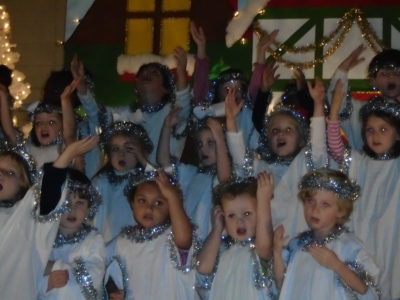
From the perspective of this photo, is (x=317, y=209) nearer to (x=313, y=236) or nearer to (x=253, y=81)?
(x=313, y=236)

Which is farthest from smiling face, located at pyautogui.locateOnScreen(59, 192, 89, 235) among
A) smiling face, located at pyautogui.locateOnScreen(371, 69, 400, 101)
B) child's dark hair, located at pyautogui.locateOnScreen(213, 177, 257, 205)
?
smiling face, located at pyautogui.locateOnScreen(371, 69, 400, 101)

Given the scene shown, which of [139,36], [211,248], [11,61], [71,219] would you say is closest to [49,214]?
[71,219]

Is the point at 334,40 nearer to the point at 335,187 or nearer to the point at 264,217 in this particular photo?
the point at 335,187

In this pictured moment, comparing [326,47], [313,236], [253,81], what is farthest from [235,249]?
[326,47]

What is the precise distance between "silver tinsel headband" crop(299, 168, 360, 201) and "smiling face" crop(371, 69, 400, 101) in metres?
1.06

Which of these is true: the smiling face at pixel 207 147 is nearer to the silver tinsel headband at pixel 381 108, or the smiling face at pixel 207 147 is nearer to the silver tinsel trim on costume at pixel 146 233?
the silver tinsel trim on costume at pixel 146 233

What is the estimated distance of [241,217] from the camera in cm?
368

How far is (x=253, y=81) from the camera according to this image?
16.3ft

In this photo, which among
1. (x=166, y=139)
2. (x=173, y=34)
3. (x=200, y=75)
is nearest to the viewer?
(x=166, y=139)

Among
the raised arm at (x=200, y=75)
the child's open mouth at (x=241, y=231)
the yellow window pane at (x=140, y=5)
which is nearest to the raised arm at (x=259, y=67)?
the raised arm at (x=200, y=75)

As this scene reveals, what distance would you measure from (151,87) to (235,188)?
1605 millimetres

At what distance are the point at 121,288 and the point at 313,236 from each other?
0.98m

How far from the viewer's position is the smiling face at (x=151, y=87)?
5160mm

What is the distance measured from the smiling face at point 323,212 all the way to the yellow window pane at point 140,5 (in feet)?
13.4
